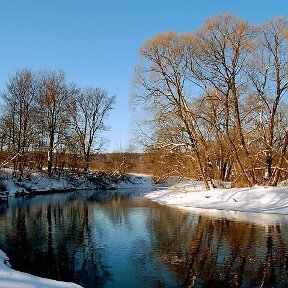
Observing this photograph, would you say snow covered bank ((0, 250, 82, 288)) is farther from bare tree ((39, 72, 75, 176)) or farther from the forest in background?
bare tree ((39, 72, 75, 176))

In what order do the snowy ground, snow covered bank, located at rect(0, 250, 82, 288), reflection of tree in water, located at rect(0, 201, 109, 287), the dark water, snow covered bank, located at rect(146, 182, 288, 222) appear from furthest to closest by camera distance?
snow covered bank, located at rect(146, 182, 288, 222), reflection of tree in water, located at rect(0, 201, 109, 287), the dark water, the snowy ground, snow covered bank, located at rect(0, 250, 82, 288)

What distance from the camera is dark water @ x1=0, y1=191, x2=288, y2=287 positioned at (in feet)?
31.7

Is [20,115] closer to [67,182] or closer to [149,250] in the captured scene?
[67,182]

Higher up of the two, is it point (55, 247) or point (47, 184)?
point (47, 184)

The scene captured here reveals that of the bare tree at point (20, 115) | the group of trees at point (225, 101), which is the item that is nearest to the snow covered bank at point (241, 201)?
the group of trees at point (225, 101)

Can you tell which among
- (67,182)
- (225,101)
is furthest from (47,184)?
(225,101)

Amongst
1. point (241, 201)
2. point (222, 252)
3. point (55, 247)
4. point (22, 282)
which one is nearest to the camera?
Result: point (22, 282)

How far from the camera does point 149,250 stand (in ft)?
41.5

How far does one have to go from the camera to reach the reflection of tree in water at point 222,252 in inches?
375

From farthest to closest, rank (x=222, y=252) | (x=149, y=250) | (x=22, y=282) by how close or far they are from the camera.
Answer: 1. (x=149, y=250)
2. (x=222, y=252)
3. (x=22, y=282)

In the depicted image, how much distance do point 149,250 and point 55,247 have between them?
310 cm

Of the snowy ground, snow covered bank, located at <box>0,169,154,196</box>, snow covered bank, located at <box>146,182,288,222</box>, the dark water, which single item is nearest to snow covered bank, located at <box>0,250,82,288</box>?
the snowy ground

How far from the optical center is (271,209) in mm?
21797

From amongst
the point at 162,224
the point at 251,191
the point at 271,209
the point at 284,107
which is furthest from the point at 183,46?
the point at 162,224
